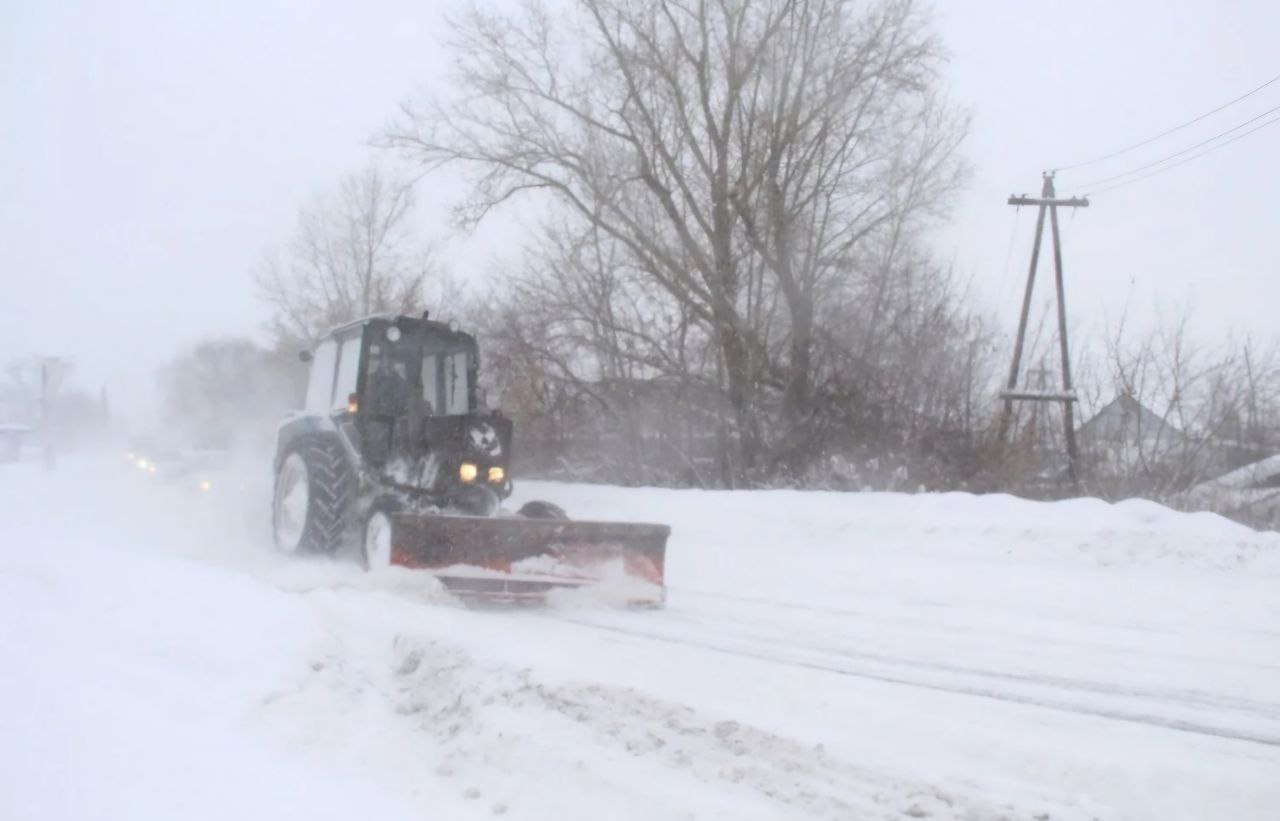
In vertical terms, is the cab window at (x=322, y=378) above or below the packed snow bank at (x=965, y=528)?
above

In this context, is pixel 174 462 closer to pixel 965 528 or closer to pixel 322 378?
pixel 322 378

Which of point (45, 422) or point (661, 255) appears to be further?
point (45, 422)

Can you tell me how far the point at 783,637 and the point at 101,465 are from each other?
39.1 m

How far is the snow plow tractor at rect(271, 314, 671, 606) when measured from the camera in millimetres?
7977

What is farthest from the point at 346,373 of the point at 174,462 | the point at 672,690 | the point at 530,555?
the point at 174,462

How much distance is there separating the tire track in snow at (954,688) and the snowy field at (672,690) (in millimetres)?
26

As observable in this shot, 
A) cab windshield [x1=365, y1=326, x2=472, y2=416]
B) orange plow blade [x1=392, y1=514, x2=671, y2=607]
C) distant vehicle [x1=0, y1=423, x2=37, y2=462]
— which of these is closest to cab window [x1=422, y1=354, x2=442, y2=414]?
cab windshield [x1=365, y1=326, x2=472, y2=416]

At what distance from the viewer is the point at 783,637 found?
22.7 feet

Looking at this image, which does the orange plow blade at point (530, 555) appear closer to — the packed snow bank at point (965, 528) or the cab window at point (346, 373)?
the cab window at point (346, 373)

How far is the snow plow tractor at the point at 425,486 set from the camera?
798 cm

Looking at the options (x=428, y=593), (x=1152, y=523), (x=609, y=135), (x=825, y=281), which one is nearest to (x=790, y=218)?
(x=825, y=281)

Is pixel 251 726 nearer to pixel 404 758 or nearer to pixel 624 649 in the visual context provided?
pixel 404 758

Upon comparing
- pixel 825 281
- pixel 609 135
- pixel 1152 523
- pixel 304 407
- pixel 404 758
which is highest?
pixel 609 135

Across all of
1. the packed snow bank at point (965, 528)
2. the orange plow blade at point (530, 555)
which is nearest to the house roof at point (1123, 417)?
the packed snow bank at point (965, 528)
